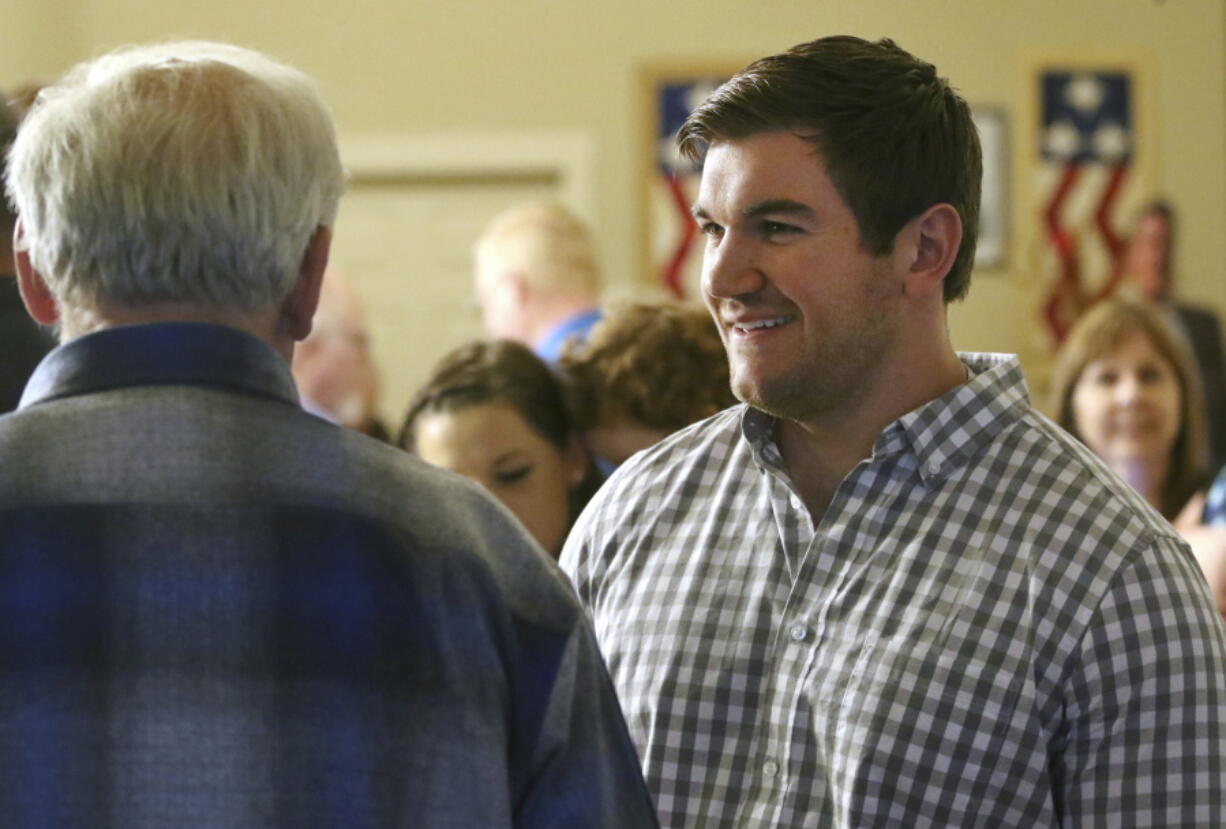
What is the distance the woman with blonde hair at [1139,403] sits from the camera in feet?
14.2

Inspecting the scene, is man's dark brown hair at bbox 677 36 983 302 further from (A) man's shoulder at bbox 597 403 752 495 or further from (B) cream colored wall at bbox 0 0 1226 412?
(B) cream colored wall at bbox 0 0 1226 412

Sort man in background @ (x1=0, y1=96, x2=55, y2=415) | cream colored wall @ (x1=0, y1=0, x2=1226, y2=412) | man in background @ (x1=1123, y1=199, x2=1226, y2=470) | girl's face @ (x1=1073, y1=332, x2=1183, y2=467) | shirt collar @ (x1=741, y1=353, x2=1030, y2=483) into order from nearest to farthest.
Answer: shirt collar @ (x1=741, y1=353, x2=1030, y2=483)
man in background @ (x1=0, y1=96, x2=55, y2=415)
girl's face @ (x1=1073, y1=332, x2=1183, y2=467)
man in background @ (x1=1123, y1=199, x2=1226, y2=470)
cream colored wall @ (x1=0, y1=0, x2=1226, y2=412)

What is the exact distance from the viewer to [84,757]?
128 centimetres

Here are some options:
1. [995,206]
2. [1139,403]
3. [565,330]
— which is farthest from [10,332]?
[995,206]

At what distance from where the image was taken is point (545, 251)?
4992 millimetres

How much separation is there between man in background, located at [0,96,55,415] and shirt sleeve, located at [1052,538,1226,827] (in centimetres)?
145

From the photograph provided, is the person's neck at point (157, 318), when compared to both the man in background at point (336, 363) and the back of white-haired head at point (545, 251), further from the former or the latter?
the back of white-haired head at point (545, 251)

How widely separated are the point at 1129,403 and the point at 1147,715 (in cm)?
278

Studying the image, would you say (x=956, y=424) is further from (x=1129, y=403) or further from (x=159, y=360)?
(x=1129, y=403)

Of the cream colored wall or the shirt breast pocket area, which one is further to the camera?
the cream colored wall

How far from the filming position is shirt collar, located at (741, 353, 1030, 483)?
1.83 m

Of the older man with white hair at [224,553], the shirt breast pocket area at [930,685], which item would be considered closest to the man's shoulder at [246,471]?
the older man with white hair at [224,553]

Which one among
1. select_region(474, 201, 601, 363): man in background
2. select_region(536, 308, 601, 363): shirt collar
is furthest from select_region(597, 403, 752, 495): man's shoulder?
select_region(474, 201, 601, 363): man in background

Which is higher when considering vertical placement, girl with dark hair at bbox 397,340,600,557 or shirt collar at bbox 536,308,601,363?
girl with dark hair at bbox 397,340,600,557
